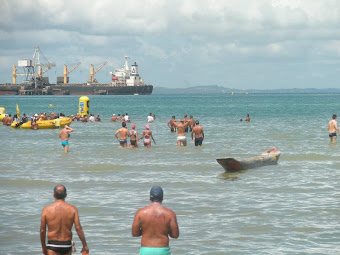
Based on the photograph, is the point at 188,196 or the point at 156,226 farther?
the point at 188,196

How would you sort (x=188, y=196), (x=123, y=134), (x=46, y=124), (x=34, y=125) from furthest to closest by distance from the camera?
(x=46, y=124) → (x=34, y=125) → (x=123, y=134) → (x=188, y=196)

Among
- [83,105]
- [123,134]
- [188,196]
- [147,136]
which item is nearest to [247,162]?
[188,196]

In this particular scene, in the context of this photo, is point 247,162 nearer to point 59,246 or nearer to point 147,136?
point 147,136

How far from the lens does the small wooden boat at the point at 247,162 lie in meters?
19.8

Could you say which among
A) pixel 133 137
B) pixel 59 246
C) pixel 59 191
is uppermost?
pixel 59 191

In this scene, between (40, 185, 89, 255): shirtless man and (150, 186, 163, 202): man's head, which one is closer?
(150, 186, 163, 202): man's head

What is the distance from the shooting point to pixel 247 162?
67.2ft

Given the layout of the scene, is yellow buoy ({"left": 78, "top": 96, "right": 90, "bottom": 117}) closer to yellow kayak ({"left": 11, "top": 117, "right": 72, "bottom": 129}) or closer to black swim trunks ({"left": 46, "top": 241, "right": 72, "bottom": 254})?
yellow kayak ({"left": 11, "top": 117, "right": 72, "bottom": 129})

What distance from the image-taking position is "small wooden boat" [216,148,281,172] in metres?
19.8

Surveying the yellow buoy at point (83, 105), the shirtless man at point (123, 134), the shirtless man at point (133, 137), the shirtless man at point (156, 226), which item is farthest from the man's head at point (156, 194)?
the yellow buoy at point (83, 105)

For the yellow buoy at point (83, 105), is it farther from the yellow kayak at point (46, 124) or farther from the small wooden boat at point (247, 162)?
the small wooden boat at point (247, 162)

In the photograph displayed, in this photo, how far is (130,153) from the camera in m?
26.4

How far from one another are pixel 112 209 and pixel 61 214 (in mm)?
6530

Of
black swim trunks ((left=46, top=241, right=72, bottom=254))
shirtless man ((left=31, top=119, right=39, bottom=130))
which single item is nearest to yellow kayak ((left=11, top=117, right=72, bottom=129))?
shirtless man ((left=31, top=119, right=39, bottom=130))
